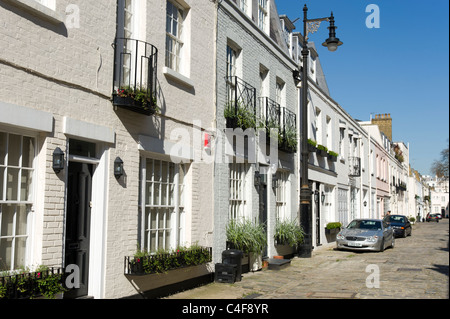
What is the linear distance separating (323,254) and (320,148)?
4.70 m

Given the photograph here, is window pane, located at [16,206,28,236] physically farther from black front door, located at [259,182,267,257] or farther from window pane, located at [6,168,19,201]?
black front door, located at [259,182,267,257]

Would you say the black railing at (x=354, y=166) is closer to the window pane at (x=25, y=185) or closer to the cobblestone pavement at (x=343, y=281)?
the cobblestone pavement at (x=343, y=281)

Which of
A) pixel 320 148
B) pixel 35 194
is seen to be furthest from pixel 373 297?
pixel 320 148

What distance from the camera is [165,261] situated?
325 inches

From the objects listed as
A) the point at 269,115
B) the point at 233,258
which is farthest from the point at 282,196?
the point at 233,258

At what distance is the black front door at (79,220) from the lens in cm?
704

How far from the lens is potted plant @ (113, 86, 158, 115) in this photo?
7.51m

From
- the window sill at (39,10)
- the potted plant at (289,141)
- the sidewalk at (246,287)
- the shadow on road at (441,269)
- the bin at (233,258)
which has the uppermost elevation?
the window sill at (39,10)

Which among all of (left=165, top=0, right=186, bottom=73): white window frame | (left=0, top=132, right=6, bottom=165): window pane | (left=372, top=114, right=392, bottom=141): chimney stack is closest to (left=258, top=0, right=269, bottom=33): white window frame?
(left=165, top=0, right=186, bottom=73): white window frame

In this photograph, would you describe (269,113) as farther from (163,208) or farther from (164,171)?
(163,208)

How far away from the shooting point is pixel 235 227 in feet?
37.5

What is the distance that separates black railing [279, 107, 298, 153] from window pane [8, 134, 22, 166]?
931 cm

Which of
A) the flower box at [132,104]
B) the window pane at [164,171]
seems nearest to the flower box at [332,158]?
the window pane at [164,171]

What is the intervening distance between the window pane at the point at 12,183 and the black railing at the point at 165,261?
234cm
